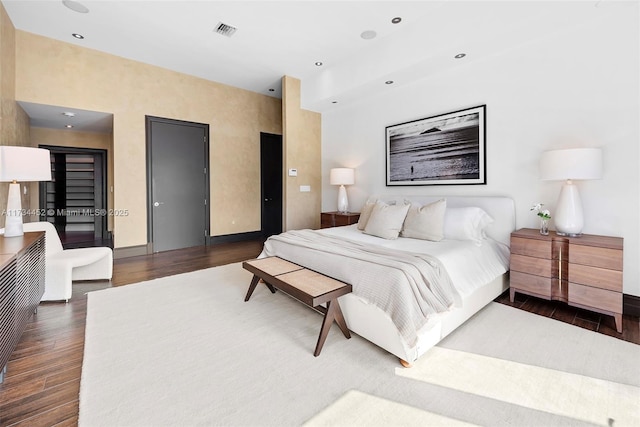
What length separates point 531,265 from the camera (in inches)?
107

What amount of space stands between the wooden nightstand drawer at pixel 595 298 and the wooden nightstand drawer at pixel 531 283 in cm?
17

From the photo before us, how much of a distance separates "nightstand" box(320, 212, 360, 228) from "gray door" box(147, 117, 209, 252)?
2358mm

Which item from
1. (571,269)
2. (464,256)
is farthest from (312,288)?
(571,269)

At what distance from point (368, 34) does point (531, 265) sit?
133 inches

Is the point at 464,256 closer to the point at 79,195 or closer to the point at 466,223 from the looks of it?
the point at 466,223

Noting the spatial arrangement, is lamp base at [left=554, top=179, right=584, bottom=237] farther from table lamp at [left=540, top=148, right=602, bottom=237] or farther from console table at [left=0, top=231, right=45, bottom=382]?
console table at [left=0, top=231, right=45, bottom=382]

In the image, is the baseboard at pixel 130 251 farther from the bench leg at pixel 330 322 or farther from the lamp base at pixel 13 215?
the bench leg at pixel 330 322

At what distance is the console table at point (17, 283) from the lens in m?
1.66

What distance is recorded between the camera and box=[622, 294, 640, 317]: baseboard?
8.34 feet

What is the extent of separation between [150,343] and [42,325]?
1113 mm

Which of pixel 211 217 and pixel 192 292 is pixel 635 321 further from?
pixel 211 217

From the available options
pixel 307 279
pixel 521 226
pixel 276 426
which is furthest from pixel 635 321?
pixel 276 426

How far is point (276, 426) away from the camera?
54.2 inches

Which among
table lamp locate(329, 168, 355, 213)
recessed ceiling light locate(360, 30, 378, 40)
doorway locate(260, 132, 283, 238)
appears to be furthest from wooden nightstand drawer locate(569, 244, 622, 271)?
doorway locate(260, 132, 283, 238)
